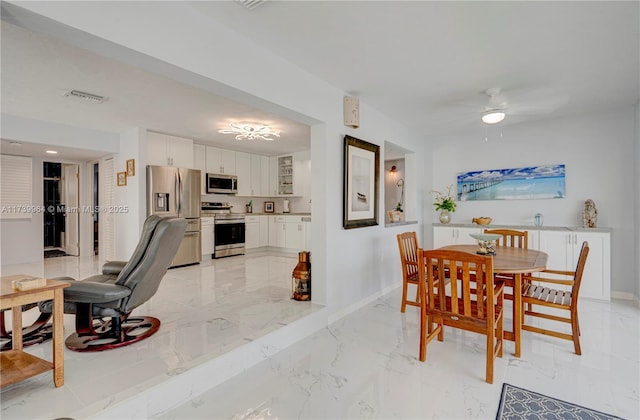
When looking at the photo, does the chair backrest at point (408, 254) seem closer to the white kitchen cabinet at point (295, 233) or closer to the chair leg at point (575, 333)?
the chair leg at point (575, 333)

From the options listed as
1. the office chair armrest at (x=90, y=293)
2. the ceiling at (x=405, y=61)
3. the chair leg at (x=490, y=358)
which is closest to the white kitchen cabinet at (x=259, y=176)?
the ceiling at (x=405, y=61)

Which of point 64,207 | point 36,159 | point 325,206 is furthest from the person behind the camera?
point 64,207

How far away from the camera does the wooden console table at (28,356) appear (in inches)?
64.9

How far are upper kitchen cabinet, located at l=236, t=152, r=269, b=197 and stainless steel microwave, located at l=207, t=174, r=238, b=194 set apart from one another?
0.62 feet

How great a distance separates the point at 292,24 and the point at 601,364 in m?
3.32

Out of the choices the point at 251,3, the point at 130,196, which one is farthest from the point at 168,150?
the point at 251,3

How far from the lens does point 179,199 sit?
515 centimetres

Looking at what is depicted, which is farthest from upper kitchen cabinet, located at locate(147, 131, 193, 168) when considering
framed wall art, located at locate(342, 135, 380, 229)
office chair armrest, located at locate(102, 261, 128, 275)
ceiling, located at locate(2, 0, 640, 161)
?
framed wall art, located at locate(342, 135, 380, 229)

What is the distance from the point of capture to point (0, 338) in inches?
92.0

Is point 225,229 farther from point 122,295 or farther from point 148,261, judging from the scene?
point 122,295

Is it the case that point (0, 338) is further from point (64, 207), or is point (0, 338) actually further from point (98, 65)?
point (64, 207)

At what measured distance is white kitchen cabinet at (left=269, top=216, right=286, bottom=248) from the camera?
22.6ft

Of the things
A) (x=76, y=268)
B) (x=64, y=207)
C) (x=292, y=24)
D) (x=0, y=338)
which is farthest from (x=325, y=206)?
(x=64, y=207)

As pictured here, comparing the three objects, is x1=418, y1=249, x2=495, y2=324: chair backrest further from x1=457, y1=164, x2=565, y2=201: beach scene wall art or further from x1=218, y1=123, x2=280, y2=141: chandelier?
x1=218, y1=123, x2=280, y2=141: chandelier
